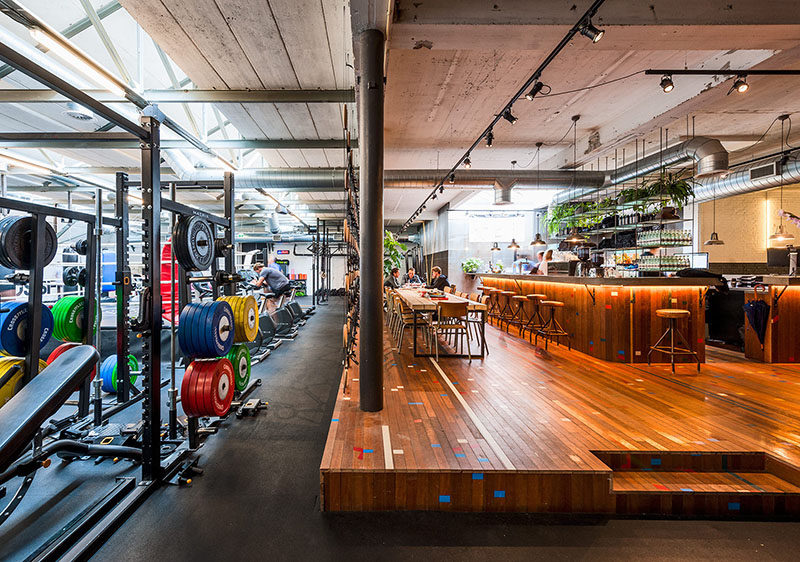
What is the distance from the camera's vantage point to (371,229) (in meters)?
A: 3.42

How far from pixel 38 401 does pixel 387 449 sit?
2.10 m

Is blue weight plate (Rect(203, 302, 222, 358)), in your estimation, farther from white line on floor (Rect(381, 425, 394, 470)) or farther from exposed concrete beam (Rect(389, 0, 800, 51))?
exposed concrete beam (Rect(389, 0, 800, 51))

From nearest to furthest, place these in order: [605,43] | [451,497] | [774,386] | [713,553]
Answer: [713,553] < [451,497] < [605,43] < [774,386]

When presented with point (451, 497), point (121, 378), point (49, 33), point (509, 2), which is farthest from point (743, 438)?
point (49, 33)

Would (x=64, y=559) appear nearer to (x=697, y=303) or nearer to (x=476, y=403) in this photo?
(x=476, y=403)

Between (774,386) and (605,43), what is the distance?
4.42 metres

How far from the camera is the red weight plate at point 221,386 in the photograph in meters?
3.01

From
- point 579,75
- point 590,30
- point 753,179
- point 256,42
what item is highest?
point 579,75

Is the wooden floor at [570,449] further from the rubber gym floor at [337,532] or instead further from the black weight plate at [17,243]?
the black weight plate at [17,243]

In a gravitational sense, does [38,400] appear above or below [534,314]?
above

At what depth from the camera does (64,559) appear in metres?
1.93

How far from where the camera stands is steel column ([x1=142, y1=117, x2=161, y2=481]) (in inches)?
103

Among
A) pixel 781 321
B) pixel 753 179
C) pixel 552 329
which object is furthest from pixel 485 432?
pixel 753 179

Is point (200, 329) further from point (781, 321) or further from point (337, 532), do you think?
point (781, 321)
